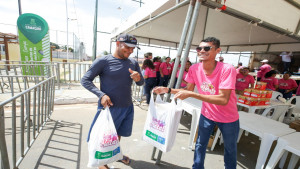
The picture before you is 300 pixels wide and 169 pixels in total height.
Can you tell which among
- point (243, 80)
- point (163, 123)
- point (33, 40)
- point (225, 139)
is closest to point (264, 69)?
point (243, 80)

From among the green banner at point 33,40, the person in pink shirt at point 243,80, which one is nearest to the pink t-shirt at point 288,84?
the person in pink shirt at point 243,80

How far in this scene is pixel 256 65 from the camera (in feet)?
56.3

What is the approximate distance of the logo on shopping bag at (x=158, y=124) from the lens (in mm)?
1930

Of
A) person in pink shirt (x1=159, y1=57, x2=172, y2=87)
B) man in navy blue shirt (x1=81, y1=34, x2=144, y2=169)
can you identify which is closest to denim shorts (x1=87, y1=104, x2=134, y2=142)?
man in navy blue shirt (x1=81, y1=34, x2=144, y2=169)

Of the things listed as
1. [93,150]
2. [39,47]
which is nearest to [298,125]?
[93,150]

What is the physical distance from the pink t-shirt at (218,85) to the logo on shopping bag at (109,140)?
1184mm

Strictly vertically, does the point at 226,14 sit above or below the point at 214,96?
above

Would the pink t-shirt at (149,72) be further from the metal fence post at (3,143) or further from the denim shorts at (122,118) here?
the metal fence post at (3,143)

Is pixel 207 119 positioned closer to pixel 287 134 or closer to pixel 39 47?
pixel 287 134

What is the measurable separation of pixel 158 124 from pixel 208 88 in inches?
30.1

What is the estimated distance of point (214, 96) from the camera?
1.63m

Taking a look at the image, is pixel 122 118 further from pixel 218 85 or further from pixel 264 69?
pixel 264 69

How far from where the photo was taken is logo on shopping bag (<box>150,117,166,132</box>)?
193cm

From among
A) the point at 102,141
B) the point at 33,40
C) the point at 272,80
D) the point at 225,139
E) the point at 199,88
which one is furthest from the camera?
the point at 33,40
